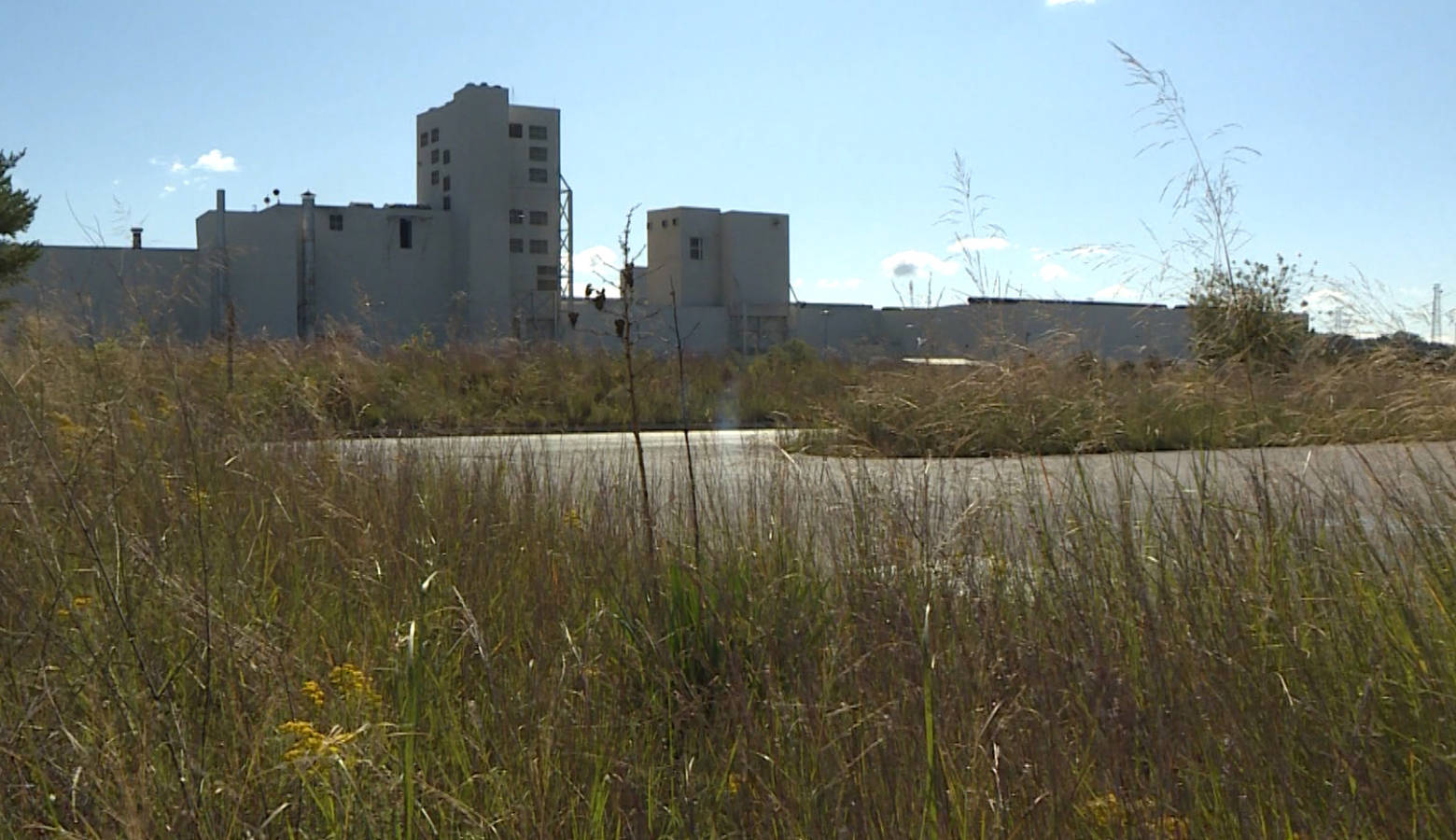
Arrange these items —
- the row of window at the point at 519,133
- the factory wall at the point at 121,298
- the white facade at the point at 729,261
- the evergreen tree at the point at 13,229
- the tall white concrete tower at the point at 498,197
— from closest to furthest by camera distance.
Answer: the factory wall at the point at 121,298 → the evergreen tree at the point at 13,229 → the tall white concrete tower at the point at 498,197 → the row of window at the point at 519,133 → the white facade at the point at 729,261

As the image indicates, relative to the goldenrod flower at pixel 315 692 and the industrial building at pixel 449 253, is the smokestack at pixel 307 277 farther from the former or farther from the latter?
the goldenrod flower at pixel 315 692

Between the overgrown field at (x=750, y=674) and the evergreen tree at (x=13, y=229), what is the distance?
31.9m

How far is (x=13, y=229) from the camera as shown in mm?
33625

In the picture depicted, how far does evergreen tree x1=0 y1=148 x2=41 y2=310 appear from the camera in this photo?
106ft

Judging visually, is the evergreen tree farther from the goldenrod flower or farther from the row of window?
the goldenrod flower

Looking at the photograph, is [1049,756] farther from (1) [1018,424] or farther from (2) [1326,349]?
(2) [1326,349]

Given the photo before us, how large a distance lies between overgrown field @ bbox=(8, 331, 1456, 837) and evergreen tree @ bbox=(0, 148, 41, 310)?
31.9m

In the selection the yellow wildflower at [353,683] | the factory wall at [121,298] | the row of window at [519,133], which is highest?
the row of window at [519,133]

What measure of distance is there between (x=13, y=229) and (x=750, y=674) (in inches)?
1432

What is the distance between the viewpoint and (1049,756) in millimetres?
2422

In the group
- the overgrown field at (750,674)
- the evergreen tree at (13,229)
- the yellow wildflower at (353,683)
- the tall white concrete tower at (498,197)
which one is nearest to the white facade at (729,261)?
the tall white concrete tower at (498,197)

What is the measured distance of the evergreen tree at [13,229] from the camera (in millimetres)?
32375

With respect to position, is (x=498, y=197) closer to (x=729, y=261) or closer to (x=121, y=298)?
(x=729, y=261)

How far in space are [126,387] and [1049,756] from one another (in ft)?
19.5
